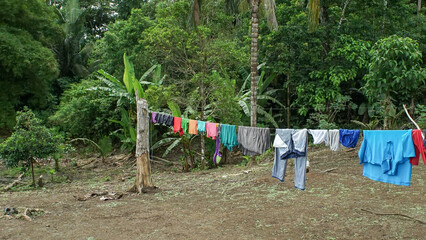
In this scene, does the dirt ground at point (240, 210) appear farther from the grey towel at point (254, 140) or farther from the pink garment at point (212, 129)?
the pink garment at point (212, 129)

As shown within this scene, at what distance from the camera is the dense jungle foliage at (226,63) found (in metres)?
12.7

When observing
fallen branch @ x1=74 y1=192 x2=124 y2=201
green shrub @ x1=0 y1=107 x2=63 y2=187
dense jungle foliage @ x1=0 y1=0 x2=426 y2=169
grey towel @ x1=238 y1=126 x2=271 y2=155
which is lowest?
fallen branch @ x1=74 y1=192 x2=124 y2=201

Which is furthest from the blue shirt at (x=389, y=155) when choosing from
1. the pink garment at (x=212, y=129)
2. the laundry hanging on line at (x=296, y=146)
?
the pink garment at (x=212, y=129)

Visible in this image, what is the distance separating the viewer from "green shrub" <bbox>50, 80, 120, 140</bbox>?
18.3 m

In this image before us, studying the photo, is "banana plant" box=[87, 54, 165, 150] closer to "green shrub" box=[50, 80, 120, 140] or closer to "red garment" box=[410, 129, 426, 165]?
"green shrub" box=[50, 80, 120, 140]

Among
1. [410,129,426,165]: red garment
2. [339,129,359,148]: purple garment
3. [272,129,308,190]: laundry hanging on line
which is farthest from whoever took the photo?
[272,129,308,190]: laundry hanging on line

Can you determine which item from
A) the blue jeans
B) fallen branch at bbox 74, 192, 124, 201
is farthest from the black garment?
the blue jeans

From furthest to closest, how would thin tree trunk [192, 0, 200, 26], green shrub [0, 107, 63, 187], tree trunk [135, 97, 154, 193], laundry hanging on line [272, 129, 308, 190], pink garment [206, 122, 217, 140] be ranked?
thin tree trunk [192, 0, 200, 26]
green shrub [0, 107, 63, 187]
tree trunk [135, 97, 154, 193]
pink garment [206, 122, 217, 140]
laundry hanging on line [272, 129, 308, 190]

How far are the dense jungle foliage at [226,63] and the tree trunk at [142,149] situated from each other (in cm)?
274

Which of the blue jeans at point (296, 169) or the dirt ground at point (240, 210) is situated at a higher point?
the blue jeans at point (296, 169)

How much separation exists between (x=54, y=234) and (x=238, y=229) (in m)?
3.26

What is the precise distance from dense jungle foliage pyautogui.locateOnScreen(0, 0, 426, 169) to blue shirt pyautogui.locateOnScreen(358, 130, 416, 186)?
427 centimetres

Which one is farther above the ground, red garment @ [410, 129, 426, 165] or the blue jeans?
red garment @ [410, 129, 426, 165]

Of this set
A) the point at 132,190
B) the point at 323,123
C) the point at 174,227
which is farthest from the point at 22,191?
the point at 323,123
